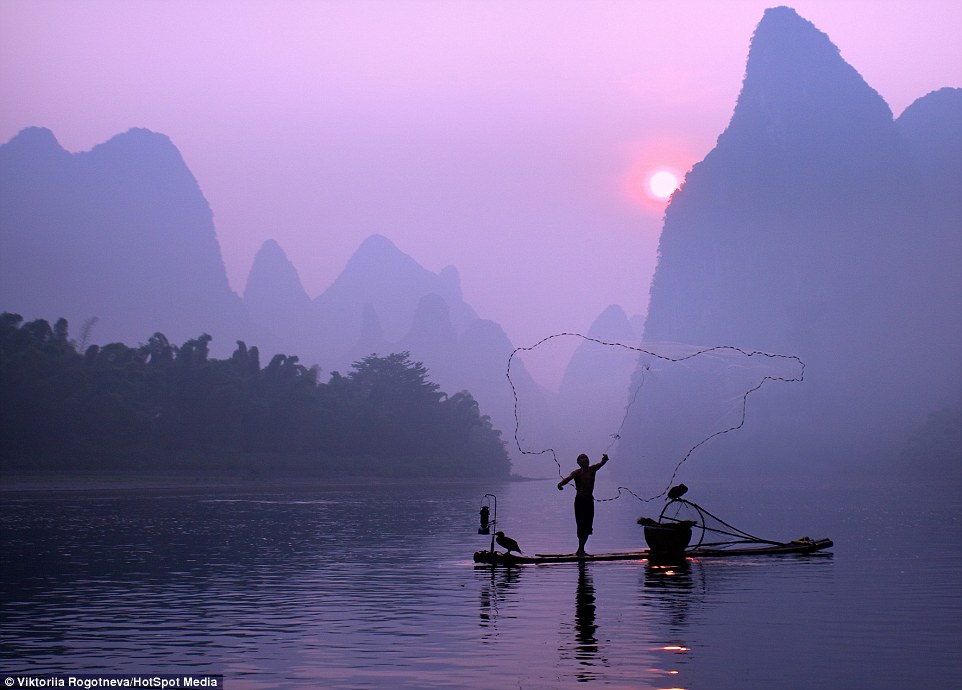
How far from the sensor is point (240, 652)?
1438cm

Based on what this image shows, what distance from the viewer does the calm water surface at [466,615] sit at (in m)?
13.1

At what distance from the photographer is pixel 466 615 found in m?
17.7

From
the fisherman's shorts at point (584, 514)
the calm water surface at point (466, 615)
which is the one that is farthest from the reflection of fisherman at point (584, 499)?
the calm water surface at point (466, 615)

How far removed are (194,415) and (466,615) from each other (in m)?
105

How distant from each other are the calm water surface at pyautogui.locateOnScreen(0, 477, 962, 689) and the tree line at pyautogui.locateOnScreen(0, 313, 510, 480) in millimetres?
64424

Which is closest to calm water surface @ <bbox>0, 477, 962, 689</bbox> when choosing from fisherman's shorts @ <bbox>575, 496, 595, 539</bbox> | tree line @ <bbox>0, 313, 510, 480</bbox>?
fisherman's shorts @ <bbox>575, 496, 595, 539</bbox>

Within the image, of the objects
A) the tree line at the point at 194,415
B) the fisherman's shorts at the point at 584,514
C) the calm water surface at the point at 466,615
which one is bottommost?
the calm water surface at the point at 466,615

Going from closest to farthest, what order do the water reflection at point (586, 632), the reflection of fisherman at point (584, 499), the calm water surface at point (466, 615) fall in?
1. the calm water surface at point (466, 615)
2. the water reflection at point (586, 632)
3. the reflection of fisherman at point (584, 499)

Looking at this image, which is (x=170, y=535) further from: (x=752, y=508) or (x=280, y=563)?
(x=752, y=508)

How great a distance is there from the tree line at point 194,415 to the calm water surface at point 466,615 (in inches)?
2536

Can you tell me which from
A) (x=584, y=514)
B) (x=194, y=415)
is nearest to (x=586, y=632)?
(x=584, y=514)

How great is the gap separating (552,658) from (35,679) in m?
5.61

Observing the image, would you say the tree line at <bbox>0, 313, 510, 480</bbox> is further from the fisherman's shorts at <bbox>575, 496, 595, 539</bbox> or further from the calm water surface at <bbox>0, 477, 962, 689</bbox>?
the fisherman's shorts at <bbox>575, 496, 595, 539</bbox>

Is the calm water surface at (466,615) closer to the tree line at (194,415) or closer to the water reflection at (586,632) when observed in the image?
the water reflection at (586,632)
